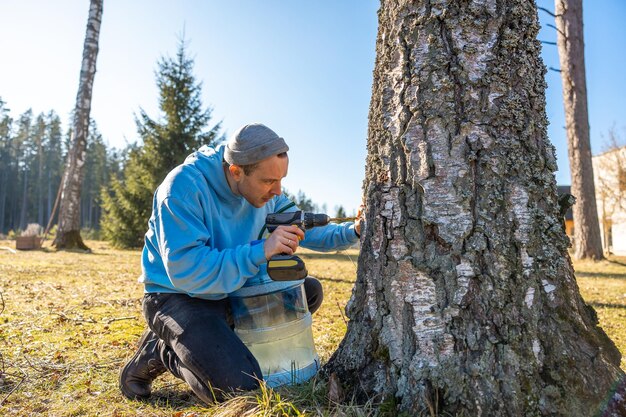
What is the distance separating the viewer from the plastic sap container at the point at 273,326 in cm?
258

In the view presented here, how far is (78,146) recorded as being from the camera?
13.6m

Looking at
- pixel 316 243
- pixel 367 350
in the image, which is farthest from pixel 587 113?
pixel 367 350

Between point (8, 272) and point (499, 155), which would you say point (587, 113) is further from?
point (8, 272)

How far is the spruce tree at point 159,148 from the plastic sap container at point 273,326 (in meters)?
15.3

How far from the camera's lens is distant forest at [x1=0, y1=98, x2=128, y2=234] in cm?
6225

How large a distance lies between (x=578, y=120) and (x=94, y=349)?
43.0 feet

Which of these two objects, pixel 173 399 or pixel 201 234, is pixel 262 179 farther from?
pixel 173 399

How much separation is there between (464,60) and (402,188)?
1.96 ft

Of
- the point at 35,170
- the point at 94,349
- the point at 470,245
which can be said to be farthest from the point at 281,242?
the point at 35,170

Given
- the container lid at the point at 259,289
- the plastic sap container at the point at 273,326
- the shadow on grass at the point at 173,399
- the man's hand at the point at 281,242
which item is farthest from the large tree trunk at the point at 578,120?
the shadow on grass at the point at 173,399

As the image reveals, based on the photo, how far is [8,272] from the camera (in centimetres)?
770

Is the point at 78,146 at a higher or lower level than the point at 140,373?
higher

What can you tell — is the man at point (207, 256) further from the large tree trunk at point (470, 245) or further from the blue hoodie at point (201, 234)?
the large tree trunk at point (470, 245)

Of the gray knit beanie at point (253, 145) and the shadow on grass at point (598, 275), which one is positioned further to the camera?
the shadow on grass at point (598, 275)
